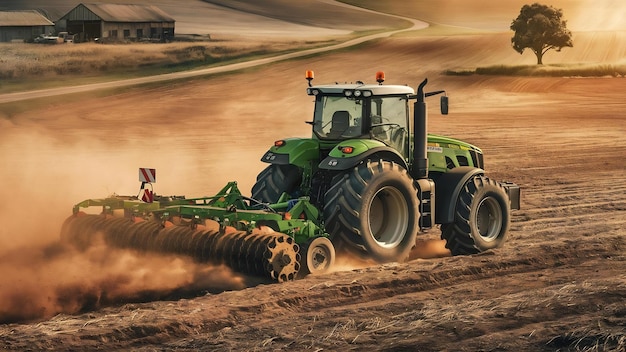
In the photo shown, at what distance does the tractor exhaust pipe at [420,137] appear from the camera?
48.9ft

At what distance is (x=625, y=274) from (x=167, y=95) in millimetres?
31114

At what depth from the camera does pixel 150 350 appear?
10.5m

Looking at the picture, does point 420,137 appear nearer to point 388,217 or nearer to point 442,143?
point 442,143

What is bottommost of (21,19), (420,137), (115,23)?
(420,137)

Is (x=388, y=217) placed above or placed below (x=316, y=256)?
above

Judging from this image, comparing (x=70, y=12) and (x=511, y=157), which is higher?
(x=70, y=12)

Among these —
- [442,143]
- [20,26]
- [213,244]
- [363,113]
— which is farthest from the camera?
[20,26]

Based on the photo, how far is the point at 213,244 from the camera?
1365cm

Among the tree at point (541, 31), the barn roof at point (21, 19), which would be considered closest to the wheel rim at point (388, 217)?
the barn roof at point (21, 19)

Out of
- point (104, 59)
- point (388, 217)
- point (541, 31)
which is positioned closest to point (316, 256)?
point (388, 217)

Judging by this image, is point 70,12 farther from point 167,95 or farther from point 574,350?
point 574,350

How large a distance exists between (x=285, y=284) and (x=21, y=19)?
4527cm

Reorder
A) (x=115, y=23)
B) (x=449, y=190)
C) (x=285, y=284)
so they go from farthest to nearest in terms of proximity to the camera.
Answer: (x=115, y=23) < (x=449, y=190) < (x=285, y=284)

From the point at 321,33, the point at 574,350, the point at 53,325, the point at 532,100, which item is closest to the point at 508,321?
the point at 574,350
